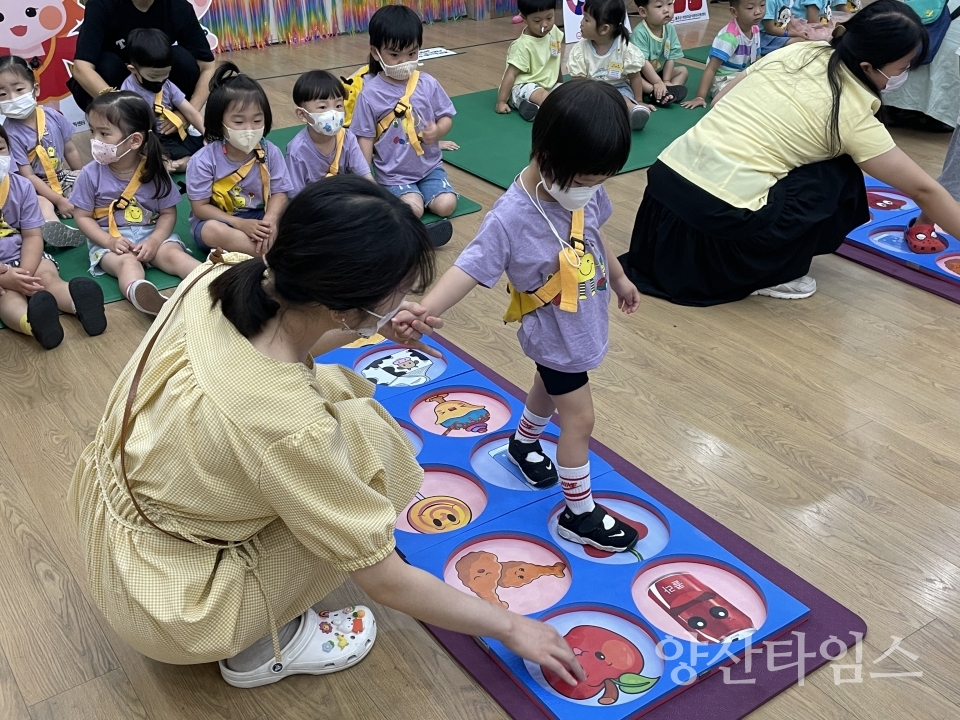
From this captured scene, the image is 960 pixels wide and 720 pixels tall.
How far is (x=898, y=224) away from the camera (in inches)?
116

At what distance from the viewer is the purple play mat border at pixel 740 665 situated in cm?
137

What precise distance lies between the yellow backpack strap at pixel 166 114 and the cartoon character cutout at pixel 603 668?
2631mm

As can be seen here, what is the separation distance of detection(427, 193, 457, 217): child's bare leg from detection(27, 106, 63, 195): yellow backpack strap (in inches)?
49.0

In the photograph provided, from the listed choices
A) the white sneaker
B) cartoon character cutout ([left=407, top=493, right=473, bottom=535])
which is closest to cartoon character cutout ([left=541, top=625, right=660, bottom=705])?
cartoon character cutout ([left=407, top=493, right=473, bottom=535])

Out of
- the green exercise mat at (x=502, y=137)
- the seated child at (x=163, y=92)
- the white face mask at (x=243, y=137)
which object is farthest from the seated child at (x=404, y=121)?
the seated child at (x=163, y=92)

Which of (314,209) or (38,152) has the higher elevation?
(314,209)

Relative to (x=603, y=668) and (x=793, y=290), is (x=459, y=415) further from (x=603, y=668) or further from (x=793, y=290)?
(x=793, y=290)

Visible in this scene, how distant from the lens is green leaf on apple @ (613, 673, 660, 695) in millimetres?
1404

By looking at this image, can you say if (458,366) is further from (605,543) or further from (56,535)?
(56,535)

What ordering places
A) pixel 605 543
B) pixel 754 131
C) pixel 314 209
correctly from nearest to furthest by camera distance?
pixel 314 209
pixel 605 543
pixel 754 131

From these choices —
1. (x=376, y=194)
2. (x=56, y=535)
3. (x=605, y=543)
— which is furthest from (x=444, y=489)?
(x=376, y=194)

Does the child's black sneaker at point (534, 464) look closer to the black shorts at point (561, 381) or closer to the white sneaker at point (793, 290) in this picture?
the black shorts at point (561, 381)

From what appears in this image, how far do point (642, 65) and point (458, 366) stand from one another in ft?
8.09

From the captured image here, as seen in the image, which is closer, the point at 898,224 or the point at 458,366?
the point at 458,366
